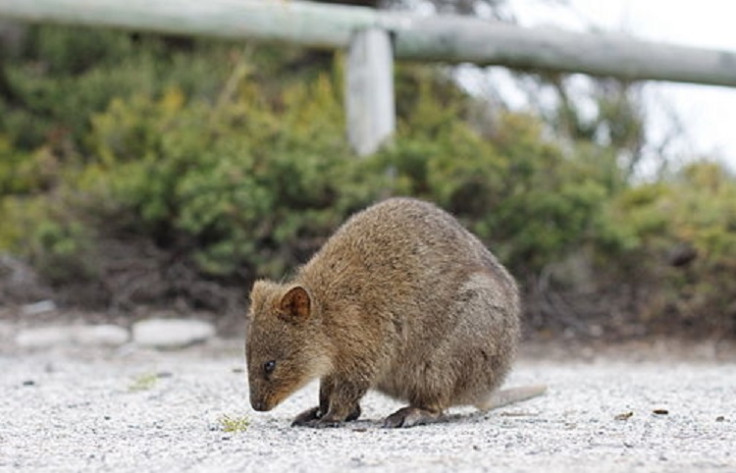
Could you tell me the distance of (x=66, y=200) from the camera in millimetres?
9227

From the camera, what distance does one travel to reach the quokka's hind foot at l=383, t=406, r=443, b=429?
478 cm

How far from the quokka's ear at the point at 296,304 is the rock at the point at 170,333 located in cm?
385

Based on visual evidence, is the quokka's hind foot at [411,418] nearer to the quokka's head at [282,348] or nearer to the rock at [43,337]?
the quokka's head at [282,348]

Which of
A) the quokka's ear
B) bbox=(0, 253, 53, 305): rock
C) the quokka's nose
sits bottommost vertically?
the quokka's nose

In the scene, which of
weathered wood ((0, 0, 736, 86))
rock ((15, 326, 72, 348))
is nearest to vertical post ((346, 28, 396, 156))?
weathered wood ((0, 0, 736, 86))

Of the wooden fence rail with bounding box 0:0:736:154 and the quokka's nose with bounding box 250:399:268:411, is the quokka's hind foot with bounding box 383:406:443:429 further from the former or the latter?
the wooden fence rail with bounding box 0:0:736:154

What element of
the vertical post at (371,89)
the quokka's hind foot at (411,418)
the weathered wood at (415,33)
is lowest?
the quokka's hind foot at (411,418)

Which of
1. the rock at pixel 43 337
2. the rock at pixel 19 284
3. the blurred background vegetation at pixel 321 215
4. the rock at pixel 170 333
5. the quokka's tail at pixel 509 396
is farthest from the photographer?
the rock at pixel 19 284

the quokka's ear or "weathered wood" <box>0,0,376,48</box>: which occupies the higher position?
"weathered wood" <box>0,0,376,48</box>

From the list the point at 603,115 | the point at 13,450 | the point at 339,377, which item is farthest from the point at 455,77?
the point at 13,450

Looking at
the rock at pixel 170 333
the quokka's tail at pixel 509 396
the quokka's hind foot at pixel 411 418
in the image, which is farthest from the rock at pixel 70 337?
the quokka's hind foot at pixel 411 418

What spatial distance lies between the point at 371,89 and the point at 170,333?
2.48 m

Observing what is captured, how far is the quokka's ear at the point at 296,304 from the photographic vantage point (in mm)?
4789

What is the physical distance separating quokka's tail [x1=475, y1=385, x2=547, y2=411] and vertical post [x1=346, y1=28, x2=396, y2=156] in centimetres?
374
